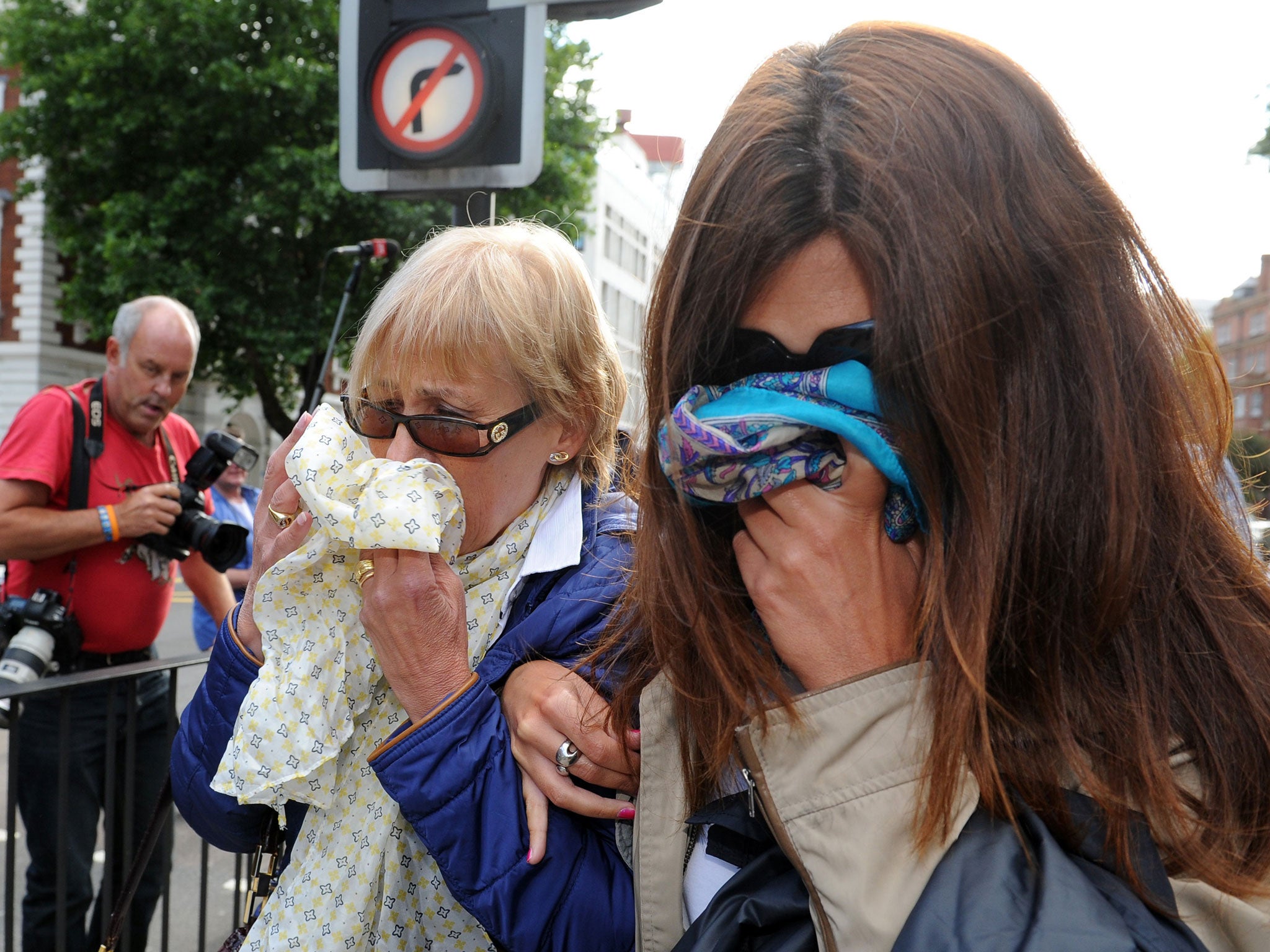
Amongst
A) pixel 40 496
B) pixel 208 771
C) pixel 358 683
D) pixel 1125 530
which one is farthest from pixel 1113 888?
pixel 40 496

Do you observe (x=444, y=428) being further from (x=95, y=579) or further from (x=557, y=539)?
(x=95, y=579)

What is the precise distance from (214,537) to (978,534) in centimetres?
307

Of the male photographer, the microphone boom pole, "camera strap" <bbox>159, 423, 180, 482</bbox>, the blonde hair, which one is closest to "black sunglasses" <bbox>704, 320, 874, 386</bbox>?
the blonde hair

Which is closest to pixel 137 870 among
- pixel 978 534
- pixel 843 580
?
pixel 843 580

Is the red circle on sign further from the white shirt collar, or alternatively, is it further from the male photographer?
the male photographer

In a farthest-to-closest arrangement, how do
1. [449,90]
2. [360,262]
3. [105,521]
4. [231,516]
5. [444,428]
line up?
[231,516], [360,262], [105,521], [449,90], [444,428]

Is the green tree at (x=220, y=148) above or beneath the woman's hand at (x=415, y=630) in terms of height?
above

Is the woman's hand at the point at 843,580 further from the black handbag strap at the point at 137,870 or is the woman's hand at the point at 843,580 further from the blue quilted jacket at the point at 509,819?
the black handbag strap at the point at 137,870

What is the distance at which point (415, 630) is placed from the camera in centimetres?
141

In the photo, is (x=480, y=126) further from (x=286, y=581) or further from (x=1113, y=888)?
(x=1113, y=888)

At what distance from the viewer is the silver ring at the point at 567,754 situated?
1.32 meters

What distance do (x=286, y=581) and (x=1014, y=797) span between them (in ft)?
3.60

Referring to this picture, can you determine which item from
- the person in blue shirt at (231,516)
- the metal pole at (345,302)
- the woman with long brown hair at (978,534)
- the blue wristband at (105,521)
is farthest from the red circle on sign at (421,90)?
the person in blue shirt at (231,516)

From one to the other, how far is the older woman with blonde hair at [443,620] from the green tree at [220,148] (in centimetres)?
1377
